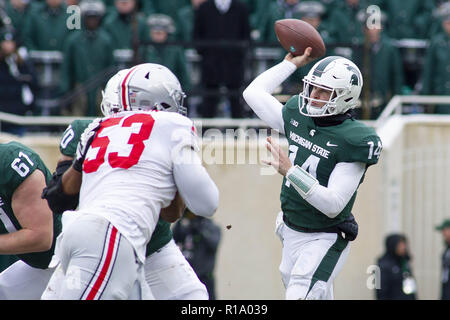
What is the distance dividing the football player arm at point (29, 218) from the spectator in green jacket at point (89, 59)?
5.89m

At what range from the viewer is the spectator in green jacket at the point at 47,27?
42.1 feet

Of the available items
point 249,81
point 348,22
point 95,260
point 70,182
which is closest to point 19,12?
point 249,81

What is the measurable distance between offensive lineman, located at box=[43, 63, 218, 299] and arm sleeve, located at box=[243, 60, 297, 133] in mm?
1097

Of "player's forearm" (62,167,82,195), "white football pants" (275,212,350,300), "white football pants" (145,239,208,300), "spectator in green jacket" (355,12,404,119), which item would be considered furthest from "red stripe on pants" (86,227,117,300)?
"spectator in green jacket" (355,12,404,119)

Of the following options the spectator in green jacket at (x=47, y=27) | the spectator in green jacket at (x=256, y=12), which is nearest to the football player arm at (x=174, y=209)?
the spectator in green jacket at (x=256, y=12)

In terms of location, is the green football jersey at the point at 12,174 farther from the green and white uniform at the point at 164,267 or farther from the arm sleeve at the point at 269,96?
the arm sleeve at the point at 269,96

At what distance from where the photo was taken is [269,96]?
682 centimetres

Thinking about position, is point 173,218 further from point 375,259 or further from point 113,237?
point 375,259

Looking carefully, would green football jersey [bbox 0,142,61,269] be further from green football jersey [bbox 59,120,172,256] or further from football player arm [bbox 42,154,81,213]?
football player arm [bbox 42,154,81,213]

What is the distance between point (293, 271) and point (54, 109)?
6.56m

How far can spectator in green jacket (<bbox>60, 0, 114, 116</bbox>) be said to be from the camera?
1234cm

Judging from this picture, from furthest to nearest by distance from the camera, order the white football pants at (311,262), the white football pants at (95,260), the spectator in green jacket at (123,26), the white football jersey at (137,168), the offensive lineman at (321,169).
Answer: the spectator in green jacket at (123,26), the white football pants at (311,262), the offensive lineman at (321,169), the white football jersey at (137,168), the white football pants at (95,260)

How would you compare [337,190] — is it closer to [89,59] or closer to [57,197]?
[57,197]
